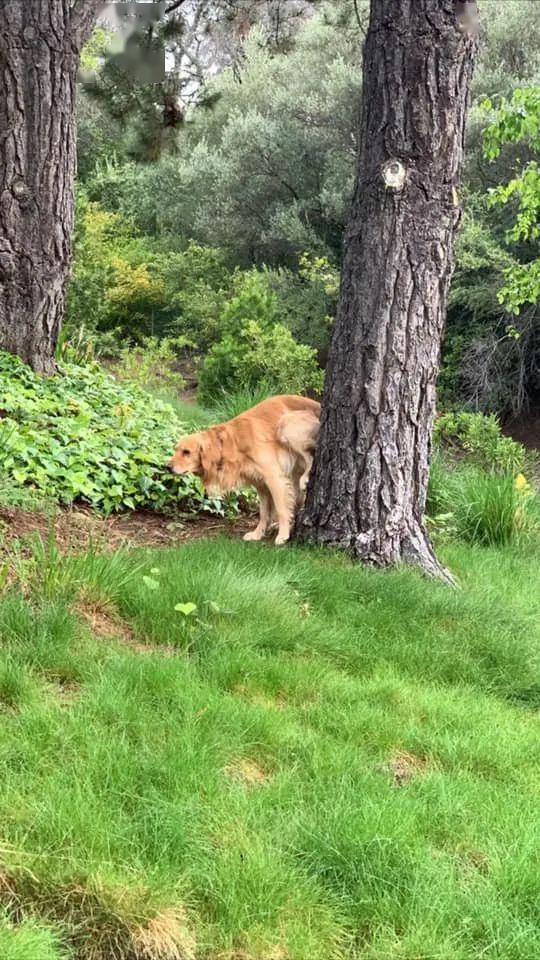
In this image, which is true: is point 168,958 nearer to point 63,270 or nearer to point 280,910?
point 280,910

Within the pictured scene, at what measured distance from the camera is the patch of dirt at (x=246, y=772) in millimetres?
2748

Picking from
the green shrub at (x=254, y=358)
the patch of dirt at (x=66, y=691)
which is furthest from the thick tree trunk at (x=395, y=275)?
the green shrub at (x=254, y=358)

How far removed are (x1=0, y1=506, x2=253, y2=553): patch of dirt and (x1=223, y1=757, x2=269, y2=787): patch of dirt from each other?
5.89 feet

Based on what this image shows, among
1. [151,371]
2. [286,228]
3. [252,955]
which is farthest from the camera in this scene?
[286,228]

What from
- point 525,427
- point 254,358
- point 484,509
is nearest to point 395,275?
point 484,509

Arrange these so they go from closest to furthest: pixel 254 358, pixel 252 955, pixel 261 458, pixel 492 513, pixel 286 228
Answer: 1. pixel 252 955
2. pixel 261 458
3. pixel 492 513
4. pixel 254 358
5. pixel 286 228

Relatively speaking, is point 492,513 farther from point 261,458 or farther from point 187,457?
point 187,457

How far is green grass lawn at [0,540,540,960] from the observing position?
6.93 ft

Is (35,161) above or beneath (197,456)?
above

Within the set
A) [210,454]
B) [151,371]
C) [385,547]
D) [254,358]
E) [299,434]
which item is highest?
[299,434]

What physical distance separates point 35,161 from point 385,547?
4761mm

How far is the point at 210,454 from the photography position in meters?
5.58

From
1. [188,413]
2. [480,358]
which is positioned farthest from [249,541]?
[480,358]

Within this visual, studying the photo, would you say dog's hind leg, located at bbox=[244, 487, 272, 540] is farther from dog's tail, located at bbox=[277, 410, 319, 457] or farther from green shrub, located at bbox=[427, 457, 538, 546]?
green shrub, located at bbox=[427, 457, 538, 546]
